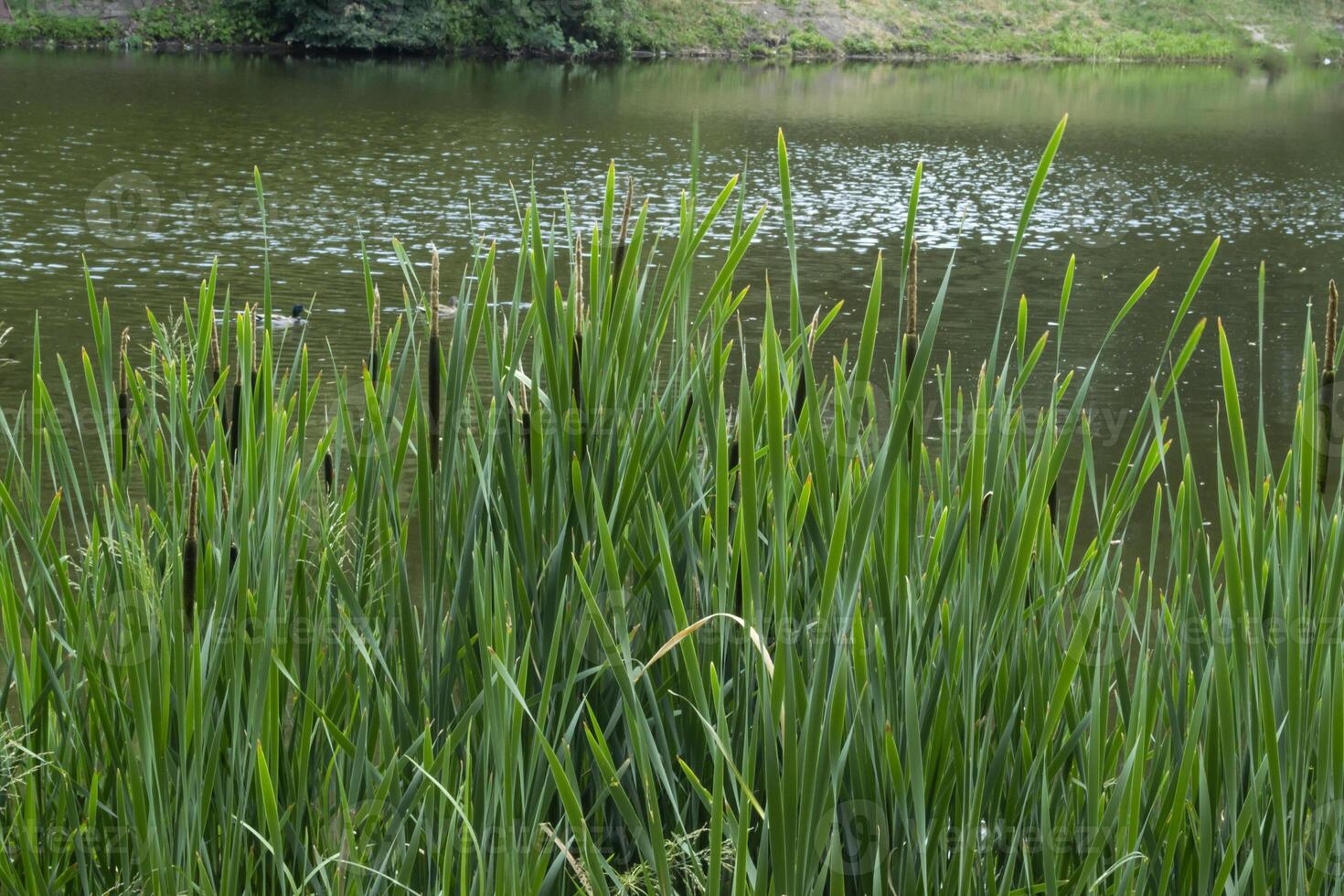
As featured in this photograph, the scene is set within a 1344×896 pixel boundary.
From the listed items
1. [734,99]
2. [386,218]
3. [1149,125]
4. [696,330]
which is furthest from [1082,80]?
[696,330]

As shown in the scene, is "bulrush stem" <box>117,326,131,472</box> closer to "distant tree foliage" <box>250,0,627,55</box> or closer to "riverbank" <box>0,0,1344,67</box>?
"riverbank" <box>0,0,1344,67</box>

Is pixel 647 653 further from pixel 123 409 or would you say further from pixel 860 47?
pixel 860 47

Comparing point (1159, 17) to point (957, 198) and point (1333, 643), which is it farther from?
point (1333, 643)

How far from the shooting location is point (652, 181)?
636 inches

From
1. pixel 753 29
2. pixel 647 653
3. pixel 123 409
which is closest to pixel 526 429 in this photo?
pixel 647 653

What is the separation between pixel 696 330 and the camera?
5.48 ft

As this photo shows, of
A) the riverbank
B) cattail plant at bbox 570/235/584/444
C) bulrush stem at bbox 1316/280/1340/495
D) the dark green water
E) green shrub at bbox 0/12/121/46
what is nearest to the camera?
bulrush stem at bbox 1316/280/1340/495


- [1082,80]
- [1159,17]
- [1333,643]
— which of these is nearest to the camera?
[1333,643]

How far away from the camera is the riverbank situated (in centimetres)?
2878

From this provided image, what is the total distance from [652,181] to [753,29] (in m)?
21.1

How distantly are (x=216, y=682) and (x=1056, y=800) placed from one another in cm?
95

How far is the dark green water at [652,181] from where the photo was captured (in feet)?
35.7

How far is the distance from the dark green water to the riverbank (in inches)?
76.9

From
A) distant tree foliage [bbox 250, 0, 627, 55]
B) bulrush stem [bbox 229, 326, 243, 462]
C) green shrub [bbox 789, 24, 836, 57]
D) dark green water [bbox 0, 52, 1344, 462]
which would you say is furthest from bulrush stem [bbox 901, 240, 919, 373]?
green shrub [bbox 789, 24, 836, 57]
